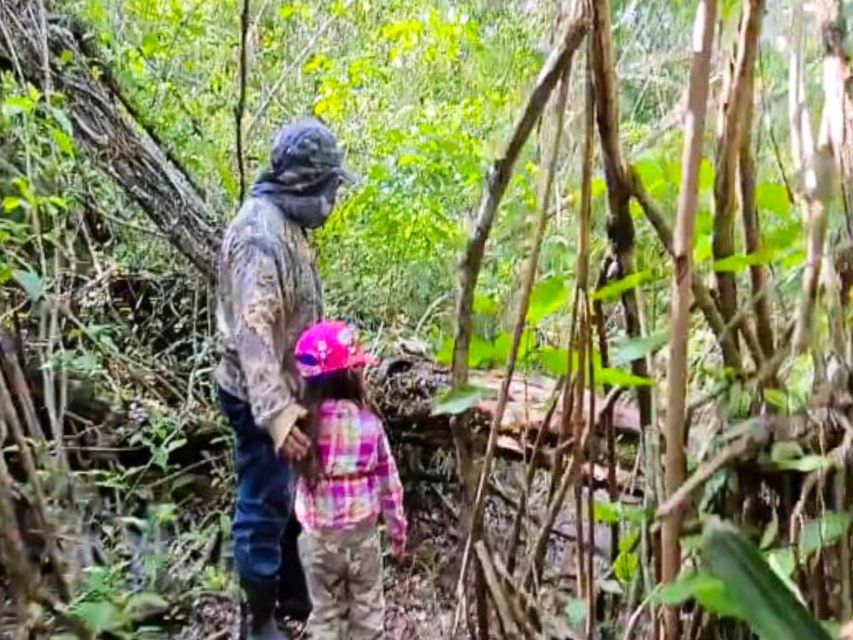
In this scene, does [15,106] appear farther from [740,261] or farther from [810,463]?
[810,463]

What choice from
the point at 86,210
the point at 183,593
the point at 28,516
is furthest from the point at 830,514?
the point at 86,210

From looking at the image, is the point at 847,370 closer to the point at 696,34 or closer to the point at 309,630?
the point at 696,34

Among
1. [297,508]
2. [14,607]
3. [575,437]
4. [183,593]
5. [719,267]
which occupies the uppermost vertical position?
[719,267]

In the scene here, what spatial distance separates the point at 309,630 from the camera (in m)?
3.17

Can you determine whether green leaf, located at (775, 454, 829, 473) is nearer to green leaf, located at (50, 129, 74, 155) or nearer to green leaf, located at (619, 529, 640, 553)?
green leaf, located at (619, 529, 640, 553)

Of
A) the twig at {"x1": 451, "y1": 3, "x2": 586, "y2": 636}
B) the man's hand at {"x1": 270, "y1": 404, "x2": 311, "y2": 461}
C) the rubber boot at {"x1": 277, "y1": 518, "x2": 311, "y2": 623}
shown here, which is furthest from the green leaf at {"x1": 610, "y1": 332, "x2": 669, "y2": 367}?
the rubber boot at {"x1": 277, "y1": 518, "x2": 311, "y2": 623}

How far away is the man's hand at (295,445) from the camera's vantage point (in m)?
2.88

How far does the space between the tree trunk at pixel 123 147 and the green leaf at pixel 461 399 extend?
9.02ft

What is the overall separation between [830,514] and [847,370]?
12cm

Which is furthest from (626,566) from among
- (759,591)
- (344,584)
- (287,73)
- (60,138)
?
(287,73)

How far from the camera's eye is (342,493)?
9.80 feet

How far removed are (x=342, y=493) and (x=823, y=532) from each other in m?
2.06

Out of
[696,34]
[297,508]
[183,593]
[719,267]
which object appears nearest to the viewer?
[696,34]

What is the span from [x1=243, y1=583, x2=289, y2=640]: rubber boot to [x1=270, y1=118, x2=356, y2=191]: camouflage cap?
1003mm
